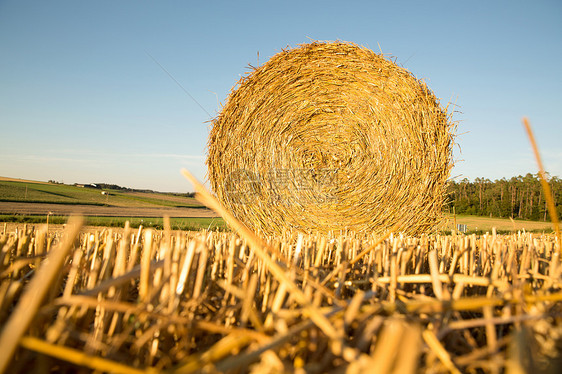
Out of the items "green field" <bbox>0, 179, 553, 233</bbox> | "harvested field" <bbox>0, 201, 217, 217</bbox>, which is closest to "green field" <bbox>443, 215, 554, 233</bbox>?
"green field" <bbox>0, 179, 553, 233</bbox>

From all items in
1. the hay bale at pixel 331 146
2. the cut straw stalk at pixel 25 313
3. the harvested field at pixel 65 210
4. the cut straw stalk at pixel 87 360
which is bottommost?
the harvested field at pixel 65 210

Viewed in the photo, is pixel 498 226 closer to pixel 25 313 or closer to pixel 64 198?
pixel 25 313

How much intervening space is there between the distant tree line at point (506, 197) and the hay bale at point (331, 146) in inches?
1198

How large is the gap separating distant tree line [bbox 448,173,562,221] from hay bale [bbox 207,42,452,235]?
30439 mm

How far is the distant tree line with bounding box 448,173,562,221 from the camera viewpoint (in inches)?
1318

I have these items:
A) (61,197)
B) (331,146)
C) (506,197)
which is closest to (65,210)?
(61,197)

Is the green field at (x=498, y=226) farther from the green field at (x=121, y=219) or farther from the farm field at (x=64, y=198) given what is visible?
the farm field at (x=64, y=198)

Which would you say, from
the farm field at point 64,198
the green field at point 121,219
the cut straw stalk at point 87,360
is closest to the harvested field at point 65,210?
the green field at point 121,219

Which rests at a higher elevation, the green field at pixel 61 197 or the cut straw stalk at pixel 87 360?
the green field at pixel 61 197

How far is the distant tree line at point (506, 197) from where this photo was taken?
33.5 metres

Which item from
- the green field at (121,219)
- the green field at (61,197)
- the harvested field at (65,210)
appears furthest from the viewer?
the green field at (61,197)

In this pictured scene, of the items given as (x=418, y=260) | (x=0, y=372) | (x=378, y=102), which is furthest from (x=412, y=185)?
(x=0, y=372)

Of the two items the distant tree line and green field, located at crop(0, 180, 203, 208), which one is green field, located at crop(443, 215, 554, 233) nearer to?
the distant tree line

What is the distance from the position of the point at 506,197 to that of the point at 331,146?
131 ft
